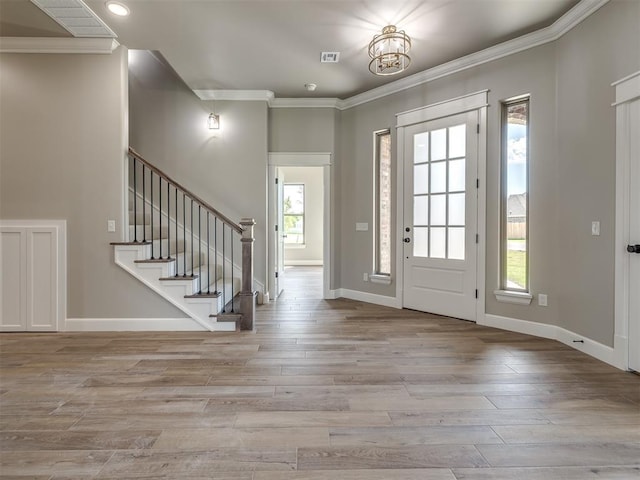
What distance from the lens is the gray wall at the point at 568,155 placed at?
110 inches

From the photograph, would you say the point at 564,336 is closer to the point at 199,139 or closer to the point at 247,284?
the point at 247,284

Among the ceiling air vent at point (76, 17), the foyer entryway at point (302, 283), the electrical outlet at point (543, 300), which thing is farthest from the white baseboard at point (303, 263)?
the ceiling air vent at point (76, 17)

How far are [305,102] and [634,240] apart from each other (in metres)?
4.24

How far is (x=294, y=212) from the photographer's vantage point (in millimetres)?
9984

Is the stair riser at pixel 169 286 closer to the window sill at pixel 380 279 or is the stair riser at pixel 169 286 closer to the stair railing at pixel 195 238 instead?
the stair railing at pixel 195 238

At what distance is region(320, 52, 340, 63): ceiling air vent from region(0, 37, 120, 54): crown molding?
7.32ft

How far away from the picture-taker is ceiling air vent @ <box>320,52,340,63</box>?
3774mm

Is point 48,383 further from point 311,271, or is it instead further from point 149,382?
point 311,271

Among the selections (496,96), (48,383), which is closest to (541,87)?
(496,96)

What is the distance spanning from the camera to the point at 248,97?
487 cm

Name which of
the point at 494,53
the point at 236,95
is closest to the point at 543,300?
the point at 494,53

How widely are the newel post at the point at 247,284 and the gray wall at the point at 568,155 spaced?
2.68m

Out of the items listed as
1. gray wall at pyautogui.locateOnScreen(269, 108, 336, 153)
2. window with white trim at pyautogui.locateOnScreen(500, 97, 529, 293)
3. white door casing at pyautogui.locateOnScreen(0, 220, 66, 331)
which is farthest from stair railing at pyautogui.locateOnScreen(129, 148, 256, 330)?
window with white trim at pyautogui.locateOnScreen(500, 97, 529, 293)

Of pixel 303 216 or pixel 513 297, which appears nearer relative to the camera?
pixel 513 297
